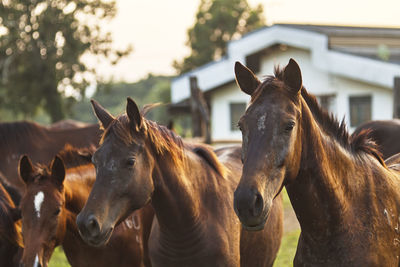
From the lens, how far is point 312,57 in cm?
2297

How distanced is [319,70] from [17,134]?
16.6 m

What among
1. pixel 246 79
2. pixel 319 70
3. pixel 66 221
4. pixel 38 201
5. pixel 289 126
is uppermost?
pixel 319 70

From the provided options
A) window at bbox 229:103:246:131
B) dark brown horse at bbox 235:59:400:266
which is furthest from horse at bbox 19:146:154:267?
window at bbox 229:103:246:131

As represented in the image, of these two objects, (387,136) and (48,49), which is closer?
(387,136)

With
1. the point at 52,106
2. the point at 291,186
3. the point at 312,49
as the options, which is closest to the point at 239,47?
the point at 312,49

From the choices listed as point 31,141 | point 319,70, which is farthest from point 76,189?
point 319,70

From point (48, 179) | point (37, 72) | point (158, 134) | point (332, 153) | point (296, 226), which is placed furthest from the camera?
point (37, 72)

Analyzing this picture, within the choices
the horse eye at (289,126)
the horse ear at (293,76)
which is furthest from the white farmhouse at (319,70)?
the horse eye at (289,126)

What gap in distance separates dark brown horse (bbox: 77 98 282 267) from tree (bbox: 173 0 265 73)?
147 feet

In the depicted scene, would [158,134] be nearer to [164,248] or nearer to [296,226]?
[164,248]

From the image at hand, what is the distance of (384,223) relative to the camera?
3.72 meters

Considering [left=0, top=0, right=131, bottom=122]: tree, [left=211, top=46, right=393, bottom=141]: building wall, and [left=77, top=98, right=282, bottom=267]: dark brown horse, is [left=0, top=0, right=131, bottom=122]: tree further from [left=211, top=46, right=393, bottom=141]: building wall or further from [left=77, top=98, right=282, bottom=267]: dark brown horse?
[left=77, top=98, right=282, bottom=267]: dark brown horse

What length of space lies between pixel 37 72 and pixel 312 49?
16081 millimetres

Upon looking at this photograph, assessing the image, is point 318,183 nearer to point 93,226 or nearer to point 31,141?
point 93,226
